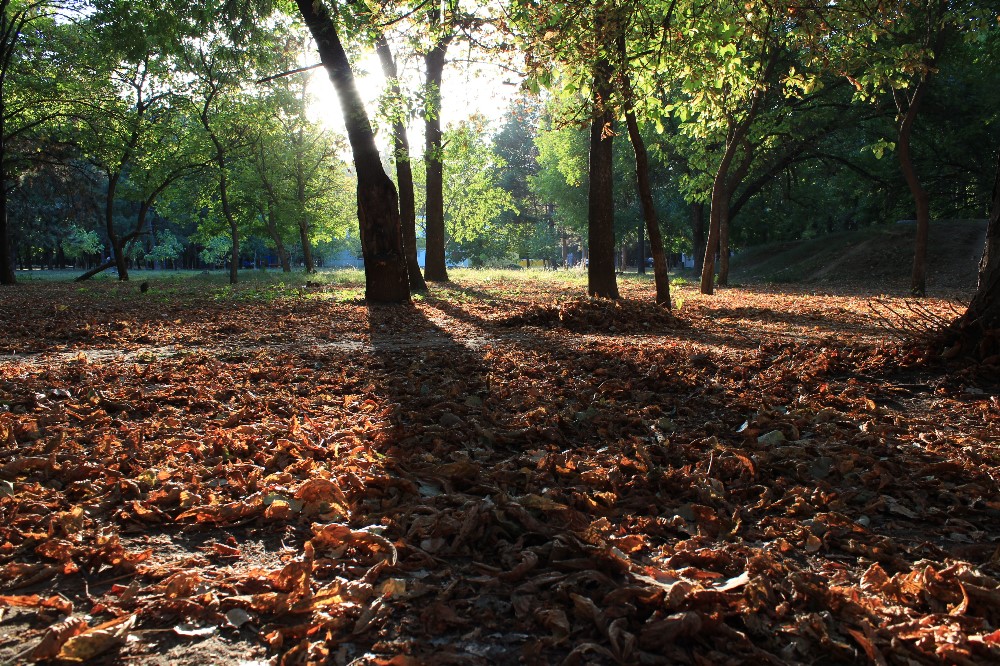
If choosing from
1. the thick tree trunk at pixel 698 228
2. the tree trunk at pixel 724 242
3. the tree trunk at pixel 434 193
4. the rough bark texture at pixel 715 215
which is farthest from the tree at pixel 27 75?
the thick tree trunk at pixel 698 228

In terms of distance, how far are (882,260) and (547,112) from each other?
1785 cm

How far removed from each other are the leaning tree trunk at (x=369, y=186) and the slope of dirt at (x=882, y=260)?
46.4 feet

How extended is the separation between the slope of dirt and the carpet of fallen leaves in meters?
16.4

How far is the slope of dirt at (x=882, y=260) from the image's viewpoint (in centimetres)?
2062

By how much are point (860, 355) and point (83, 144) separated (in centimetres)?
2724

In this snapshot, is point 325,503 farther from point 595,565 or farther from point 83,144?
point 83,144

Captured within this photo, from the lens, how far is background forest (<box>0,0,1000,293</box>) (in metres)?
7.26

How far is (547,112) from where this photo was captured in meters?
11.8

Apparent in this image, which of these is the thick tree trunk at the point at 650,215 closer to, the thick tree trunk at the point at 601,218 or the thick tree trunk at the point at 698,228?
the thick tree trunk at the point at 601,218

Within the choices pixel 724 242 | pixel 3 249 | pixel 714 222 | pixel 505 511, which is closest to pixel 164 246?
pixel 3 249

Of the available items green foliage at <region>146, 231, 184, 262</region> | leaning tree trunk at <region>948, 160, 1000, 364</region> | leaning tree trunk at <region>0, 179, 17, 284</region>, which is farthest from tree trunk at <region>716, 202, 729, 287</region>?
green foliage at <region>146, 231, 184, 262</region>

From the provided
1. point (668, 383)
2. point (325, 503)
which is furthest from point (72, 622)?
point (668, 383)

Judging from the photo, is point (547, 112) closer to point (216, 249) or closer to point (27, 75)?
point (27, 75)

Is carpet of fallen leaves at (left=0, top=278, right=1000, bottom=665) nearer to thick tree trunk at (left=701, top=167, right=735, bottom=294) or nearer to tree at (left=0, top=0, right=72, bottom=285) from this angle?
thick tree trunk at (left=701, top=167, right=735, bottom=294)
